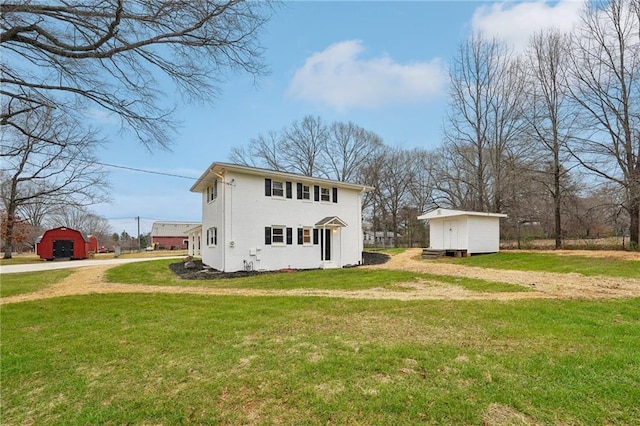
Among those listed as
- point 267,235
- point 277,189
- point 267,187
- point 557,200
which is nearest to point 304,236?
point 267,235

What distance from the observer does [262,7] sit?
20.1ft

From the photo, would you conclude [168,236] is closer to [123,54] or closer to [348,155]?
[348,155]

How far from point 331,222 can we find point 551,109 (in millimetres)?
16321

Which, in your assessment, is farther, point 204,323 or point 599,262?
point 599,262

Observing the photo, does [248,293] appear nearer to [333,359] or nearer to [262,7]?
[333,359]

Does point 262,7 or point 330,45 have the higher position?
point 330,45

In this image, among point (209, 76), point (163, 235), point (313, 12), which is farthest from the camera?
point (163, 235)

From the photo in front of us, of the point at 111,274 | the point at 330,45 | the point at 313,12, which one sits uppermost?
the point at 330,45

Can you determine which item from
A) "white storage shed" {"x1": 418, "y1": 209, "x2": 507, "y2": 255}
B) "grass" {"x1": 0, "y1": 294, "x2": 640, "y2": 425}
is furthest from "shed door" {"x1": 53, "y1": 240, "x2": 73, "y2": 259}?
"white storage shed" {"x1": 418, "y1": 209, "x2": 507, "y2": 255}

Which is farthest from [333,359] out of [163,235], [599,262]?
[163,235]

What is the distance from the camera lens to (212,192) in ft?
54.7

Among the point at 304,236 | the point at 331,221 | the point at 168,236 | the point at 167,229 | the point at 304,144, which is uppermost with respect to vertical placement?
the point at 304,144

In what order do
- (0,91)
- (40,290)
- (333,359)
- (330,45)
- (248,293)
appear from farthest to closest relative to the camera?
(330,45), (40,290), (248,293), (0,91), (333,359)

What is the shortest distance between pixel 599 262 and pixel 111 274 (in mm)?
20541
